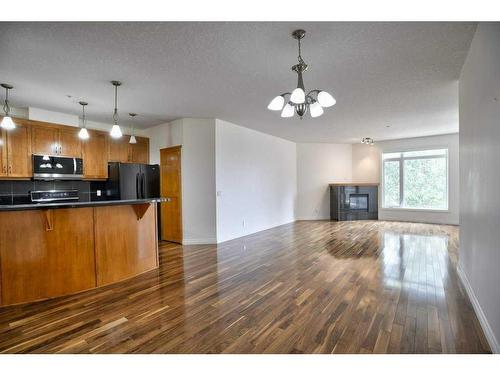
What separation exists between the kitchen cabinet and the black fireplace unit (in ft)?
26.4

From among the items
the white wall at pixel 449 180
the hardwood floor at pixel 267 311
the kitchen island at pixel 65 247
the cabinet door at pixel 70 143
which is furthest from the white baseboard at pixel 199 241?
the white wall at pixel 449 180

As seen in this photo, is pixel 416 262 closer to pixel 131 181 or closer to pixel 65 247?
pixel 65 247

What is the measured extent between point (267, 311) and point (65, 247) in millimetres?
2396

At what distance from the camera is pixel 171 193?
18.1ft

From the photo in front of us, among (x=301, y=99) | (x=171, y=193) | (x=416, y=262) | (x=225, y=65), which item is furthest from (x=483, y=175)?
(x=171, y=193)

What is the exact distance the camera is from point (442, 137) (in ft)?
24.0

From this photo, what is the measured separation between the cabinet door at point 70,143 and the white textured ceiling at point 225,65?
45 centimetres

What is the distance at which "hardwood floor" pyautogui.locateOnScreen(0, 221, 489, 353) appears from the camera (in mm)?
1905

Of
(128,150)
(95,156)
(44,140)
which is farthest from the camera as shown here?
(128,150)

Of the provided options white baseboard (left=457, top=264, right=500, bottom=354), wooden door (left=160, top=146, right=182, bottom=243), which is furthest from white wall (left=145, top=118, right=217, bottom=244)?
white baseboard (left=457, top=264, right=500, bottom=354)

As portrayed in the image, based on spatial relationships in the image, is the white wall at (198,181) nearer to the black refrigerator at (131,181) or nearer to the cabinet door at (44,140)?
the black refrigerator at (131,181)
